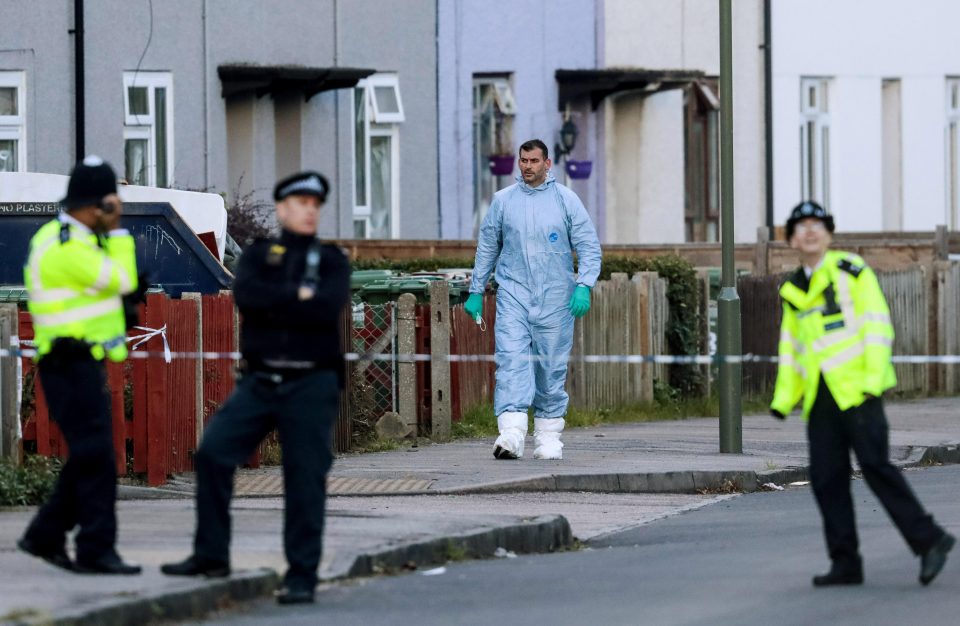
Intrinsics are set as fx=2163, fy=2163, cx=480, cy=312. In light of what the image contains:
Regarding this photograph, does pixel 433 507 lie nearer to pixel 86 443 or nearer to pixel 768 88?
pixel 86 443

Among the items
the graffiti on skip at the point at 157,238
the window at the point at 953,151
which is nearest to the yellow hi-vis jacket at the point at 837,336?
the graffiti on skip at the point at 157,238

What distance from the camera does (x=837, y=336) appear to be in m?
8.92

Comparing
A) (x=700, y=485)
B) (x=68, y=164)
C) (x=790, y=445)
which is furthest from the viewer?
(x=68, y=164)

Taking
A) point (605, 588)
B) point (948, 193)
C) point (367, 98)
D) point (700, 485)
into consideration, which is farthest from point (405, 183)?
point (605, 588)

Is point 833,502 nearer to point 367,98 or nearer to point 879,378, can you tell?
point 879,378

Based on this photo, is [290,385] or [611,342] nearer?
[290,385]

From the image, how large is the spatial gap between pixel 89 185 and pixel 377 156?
19.2 metres

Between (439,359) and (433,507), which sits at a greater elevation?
(439,359)

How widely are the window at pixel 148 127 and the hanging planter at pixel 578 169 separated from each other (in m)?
6.66

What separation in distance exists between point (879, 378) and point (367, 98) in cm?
1906

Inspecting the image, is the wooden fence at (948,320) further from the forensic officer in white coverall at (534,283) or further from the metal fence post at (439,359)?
the forensic officer in white coverall at (534,283)

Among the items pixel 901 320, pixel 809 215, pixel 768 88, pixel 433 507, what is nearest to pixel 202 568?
pixel 809 215

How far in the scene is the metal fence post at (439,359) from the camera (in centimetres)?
1628

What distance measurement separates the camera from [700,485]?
1380cm
